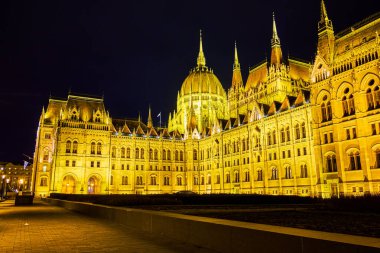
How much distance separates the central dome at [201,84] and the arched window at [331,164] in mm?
61004

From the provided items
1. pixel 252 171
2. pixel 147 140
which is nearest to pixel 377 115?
pixel 252 171

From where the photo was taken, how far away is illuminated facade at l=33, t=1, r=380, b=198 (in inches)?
1693

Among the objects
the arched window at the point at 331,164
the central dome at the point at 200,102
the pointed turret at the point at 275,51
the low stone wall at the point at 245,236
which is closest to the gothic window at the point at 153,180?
the central dome at the point at 200,102

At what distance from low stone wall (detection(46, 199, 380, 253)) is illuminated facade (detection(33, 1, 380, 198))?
31859mm

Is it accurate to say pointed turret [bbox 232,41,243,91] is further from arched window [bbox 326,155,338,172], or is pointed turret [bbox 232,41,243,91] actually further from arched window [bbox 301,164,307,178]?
Answer: arched window [bbox 326,155,338,172]

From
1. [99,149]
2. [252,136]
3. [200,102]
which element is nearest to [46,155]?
[99,149]

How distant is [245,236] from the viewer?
347 inches

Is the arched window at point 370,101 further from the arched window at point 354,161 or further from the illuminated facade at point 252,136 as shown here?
the arched window at point 354,161

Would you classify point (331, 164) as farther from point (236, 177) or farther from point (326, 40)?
point (236, 177)

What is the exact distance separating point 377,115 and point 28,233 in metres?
39.9

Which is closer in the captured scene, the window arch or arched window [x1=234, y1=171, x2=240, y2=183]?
the window arch

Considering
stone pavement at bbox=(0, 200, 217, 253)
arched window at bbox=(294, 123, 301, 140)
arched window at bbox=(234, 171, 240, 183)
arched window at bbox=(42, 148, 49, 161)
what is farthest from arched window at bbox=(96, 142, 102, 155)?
stone pavement at bbox=(0, 200, 217, 253)

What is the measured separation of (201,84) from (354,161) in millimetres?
67066

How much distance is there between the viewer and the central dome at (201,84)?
4112 inches
